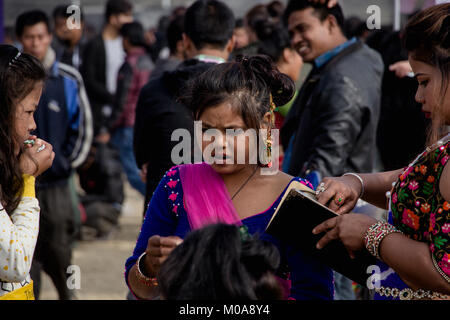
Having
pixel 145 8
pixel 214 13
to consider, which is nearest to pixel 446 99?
pixel 214 13

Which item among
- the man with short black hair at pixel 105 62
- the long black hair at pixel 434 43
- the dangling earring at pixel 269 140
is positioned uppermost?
the long black hair at pixel 434 43

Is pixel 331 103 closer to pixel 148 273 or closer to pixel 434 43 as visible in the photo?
pixel 434 43

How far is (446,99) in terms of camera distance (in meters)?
1.83

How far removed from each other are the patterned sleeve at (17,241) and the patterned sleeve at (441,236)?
1221 millimetres

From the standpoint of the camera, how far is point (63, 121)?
14.5 feet

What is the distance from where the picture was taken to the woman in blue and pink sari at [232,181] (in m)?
1.96

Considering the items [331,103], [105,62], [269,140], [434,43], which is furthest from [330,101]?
[105,62]

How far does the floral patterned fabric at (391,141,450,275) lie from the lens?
1.74m

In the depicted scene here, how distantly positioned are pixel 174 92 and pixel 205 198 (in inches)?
57.1

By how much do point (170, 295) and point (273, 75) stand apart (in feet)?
2.76

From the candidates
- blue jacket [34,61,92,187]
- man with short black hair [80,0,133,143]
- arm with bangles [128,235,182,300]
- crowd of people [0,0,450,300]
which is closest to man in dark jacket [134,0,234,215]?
crowd of people [0,0,450,300]

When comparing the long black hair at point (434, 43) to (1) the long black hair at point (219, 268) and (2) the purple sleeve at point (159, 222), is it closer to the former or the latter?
(1) the long black hair at point (219, 268)

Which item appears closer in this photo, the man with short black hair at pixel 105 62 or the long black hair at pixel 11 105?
the long black hair at pixel 11 105

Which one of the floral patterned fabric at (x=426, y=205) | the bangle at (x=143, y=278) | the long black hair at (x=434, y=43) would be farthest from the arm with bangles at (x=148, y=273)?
the long black hair at (x=434, y=43)
